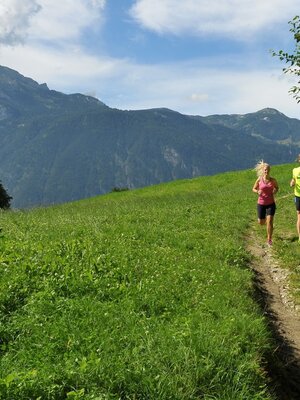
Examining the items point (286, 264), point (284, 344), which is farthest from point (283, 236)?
point (284, 344)

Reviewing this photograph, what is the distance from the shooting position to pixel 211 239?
16.8m

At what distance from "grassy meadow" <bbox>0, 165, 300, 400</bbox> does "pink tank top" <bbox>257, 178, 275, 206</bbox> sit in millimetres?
5320

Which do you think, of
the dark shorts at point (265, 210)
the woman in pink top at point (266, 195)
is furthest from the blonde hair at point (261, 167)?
the dark shorts at point (265, 210)

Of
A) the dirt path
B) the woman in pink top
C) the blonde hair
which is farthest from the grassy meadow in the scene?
the blonde hair

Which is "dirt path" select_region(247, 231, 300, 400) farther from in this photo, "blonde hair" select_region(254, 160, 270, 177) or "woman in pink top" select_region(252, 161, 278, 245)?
"blonde hair" select_region(254, 160, 270, 177)

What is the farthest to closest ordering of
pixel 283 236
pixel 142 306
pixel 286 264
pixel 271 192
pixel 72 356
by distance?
pixel 283 236
pixel 271 192
pixel 286 264
pixel 142 306
pixel 72 356

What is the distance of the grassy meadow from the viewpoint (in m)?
6.09

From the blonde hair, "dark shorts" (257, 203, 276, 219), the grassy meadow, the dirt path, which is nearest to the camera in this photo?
the grassy meadow

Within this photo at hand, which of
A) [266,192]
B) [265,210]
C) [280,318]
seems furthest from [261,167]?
[280,318]

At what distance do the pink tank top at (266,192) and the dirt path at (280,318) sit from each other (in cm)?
229

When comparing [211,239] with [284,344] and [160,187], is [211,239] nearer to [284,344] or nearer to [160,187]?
[284,344]

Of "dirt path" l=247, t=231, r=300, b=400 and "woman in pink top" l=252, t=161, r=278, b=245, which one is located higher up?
"woman in pink top" l=252, t=161, r=278, b=245

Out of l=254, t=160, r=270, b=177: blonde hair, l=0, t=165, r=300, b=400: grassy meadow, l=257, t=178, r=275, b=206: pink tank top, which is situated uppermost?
l=254, t=160, r=270, b=177: blonde hair

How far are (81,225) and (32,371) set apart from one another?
36.0 feet
